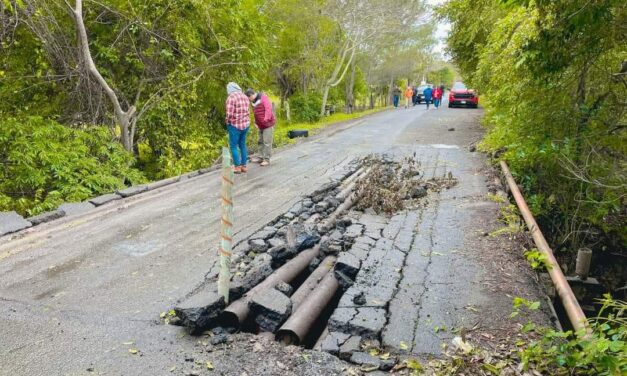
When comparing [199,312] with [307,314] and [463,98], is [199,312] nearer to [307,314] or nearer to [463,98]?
[307,314]

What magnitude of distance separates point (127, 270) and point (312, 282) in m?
2.05

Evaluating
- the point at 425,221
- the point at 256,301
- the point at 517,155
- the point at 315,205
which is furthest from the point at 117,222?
the point at 517,155

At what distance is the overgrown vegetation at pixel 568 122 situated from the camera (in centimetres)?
561

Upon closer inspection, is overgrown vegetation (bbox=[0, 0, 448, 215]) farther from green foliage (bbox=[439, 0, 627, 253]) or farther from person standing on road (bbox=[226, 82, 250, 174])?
green foliage (bbox=[439, 0, 627, 253])

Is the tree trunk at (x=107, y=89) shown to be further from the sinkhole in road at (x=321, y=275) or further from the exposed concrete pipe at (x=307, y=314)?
the exposed concrete pipe at (x=307, y=314)

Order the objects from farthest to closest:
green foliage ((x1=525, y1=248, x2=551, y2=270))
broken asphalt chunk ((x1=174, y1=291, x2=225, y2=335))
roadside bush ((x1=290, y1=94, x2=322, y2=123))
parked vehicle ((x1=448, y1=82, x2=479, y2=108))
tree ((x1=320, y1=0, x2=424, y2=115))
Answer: parked vehicle ((x1=448, y1=82, x2=479, y2=108)) → roadside bush ((x1=290, y1=94, x2=322, y2=123)) → tree ((x1=320, y1=0, x2=424, y2=115)) → green foliage ((x1=525, y1=248, x2=551, y2=270)) → broken asphalt chunk ((x1=174, y1=291, x2=225, y2=335))

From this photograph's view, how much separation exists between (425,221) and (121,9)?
890 centimetres

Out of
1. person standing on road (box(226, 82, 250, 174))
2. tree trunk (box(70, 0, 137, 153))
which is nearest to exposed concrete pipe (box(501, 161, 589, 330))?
person standing on road (box(226, 82, 250, 174))

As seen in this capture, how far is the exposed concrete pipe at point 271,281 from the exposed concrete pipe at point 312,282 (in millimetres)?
189

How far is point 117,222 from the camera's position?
257 inches

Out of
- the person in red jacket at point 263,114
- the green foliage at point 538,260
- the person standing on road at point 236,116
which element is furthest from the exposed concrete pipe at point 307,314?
the person in red jacket at point 263,114

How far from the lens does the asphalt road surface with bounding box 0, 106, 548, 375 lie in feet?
11.1

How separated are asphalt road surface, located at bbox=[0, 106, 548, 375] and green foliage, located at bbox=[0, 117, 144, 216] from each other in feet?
3.84

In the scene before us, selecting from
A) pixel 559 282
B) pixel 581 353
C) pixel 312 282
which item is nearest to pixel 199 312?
pixel 312 282
